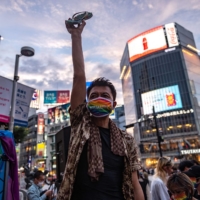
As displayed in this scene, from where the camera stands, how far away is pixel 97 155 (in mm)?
1691

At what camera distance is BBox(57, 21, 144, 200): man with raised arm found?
5.35 ft

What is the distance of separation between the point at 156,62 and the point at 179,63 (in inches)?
347

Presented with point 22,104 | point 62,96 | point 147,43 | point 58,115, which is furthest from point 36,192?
point 147,43

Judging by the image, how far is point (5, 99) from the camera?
487cm

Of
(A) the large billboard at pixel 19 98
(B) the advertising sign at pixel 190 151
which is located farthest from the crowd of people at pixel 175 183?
(B) the advertising sign at pixel 190 151

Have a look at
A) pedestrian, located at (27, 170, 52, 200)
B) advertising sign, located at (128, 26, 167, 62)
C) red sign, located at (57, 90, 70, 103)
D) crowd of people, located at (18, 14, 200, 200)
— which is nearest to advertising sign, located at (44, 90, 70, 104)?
red sign, located at (57, 90, 70, 103)

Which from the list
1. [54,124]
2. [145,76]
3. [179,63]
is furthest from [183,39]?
[54,124]

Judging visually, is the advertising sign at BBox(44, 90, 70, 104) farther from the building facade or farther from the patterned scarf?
the patterned scarf

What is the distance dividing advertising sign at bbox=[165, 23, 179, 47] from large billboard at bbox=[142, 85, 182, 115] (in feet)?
57.5

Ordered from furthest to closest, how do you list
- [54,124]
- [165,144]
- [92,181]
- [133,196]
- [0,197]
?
[54,124] < [165,144] < [0,197] < [133,196] < [92,181]

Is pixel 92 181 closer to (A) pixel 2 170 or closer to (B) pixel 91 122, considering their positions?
(B) pixel 91 122

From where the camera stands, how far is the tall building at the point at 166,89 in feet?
216

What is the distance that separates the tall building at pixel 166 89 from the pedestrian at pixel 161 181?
57313 mm

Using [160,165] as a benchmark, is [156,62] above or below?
above
